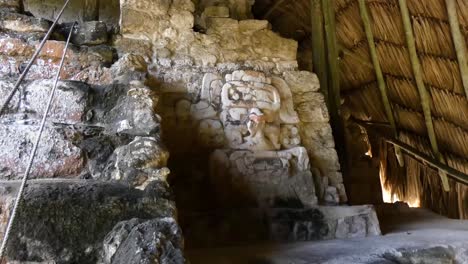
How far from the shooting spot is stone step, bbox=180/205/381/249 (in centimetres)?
268

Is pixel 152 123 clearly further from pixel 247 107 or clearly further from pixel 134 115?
pixel 247 107

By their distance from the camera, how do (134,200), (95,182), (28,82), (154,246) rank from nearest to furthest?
1. (154,246)
2. (134,200)
3. (95,182)
4. (28,82)

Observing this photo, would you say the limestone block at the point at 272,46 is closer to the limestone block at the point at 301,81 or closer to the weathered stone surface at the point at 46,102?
the limestone block at the point at 301,81

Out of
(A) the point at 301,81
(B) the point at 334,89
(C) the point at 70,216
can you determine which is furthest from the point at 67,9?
(C) the point at 70,216

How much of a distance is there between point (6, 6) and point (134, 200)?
1945 millimetres

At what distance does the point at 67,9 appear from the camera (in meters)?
4.22

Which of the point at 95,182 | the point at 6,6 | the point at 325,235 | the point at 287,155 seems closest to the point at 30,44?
the point at 6,6

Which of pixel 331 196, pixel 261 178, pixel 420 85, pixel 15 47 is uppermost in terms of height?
pixel 420 85

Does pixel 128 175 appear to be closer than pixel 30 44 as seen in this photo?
Yes

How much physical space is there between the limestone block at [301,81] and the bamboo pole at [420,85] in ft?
3.26

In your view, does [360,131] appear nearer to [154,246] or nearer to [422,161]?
[422,161]

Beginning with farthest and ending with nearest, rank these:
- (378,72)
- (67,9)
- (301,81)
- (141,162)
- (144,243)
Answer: (378,72)
(67,9)
(301,81)
(141,162)
(144,243)

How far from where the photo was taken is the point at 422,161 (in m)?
5.00

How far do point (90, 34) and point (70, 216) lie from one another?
1737mm
